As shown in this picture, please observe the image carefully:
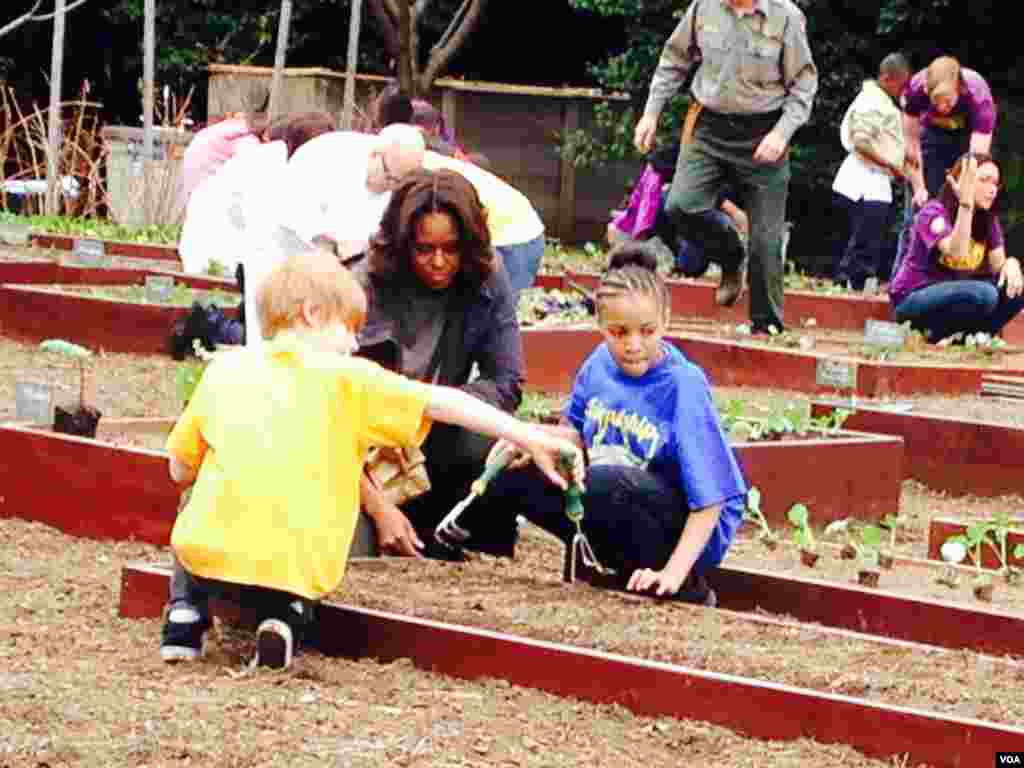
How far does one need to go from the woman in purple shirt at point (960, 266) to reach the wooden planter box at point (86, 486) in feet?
19.0

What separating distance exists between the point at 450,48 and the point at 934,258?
46.8 ft

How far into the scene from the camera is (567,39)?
2991cm

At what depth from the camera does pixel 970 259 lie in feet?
44.2

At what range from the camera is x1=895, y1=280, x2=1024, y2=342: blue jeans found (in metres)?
13.5

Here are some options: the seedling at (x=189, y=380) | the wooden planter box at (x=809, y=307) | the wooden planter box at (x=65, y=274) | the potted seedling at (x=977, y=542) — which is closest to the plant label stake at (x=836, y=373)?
the potted seedling at (x=977, y=542)

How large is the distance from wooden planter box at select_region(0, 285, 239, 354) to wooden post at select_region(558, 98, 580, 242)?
49.4 feet

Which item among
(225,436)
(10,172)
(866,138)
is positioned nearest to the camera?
(225,436)

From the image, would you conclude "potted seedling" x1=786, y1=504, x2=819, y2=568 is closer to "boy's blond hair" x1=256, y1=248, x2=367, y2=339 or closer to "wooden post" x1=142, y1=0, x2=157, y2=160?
"boy's blond hair" x1=256, y1=248, x2=367, y2=339

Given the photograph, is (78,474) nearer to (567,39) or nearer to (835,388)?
(835,388)

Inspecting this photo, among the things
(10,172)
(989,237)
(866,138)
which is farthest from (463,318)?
(10,172)

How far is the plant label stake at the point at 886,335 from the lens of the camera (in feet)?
43.0

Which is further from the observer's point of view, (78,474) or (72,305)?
(72,305)

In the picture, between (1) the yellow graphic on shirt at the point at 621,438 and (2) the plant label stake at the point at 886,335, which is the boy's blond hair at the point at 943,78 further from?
(1) the yellow graphic on shirt at the point at 621,438

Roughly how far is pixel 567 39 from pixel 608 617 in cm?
2372
